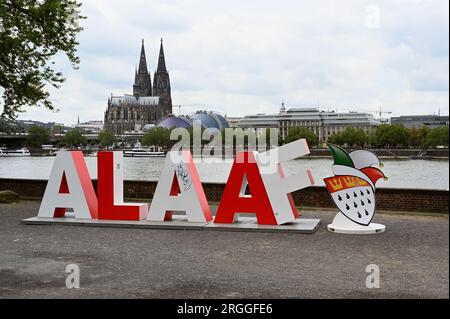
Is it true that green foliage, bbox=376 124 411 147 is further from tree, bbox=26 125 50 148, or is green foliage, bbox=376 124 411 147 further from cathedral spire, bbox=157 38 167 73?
cathedral spire, bbox=157 38 167 73

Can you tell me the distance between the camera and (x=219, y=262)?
31.0ft

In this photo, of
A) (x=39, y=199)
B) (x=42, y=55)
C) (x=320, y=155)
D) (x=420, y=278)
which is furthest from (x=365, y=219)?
(x=320, y=155)

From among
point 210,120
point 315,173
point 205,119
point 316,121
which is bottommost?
point 315,173

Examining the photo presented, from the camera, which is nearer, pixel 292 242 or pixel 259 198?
pixel 292 242

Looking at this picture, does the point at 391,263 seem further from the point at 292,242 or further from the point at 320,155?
the point at 320,155

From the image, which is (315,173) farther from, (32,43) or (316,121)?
(316,121)

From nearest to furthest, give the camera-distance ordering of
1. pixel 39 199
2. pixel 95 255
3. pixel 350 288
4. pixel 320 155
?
1. pixel 350 288
2. pixel 95 255
3. pixel 39 199
4. pixel 320 155

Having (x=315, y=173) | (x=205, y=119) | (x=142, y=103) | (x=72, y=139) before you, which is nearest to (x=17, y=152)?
(x=72, y=139)

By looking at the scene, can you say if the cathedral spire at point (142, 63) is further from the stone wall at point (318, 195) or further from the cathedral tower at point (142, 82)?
the stone wall at point (318, 195)

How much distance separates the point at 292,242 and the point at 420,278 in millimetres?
3654

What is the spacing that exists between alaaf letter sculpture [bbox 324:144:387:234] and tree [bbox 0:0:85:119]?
38.8 ft

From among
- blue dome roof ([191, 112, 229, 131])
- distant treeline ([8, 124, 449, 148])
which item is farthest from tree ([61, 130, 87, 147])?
blue dome roof ([191, 112, 229, 131])

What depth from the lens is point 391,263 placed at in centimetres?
928

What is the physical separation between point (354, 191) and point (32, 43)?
13347 millimetres
